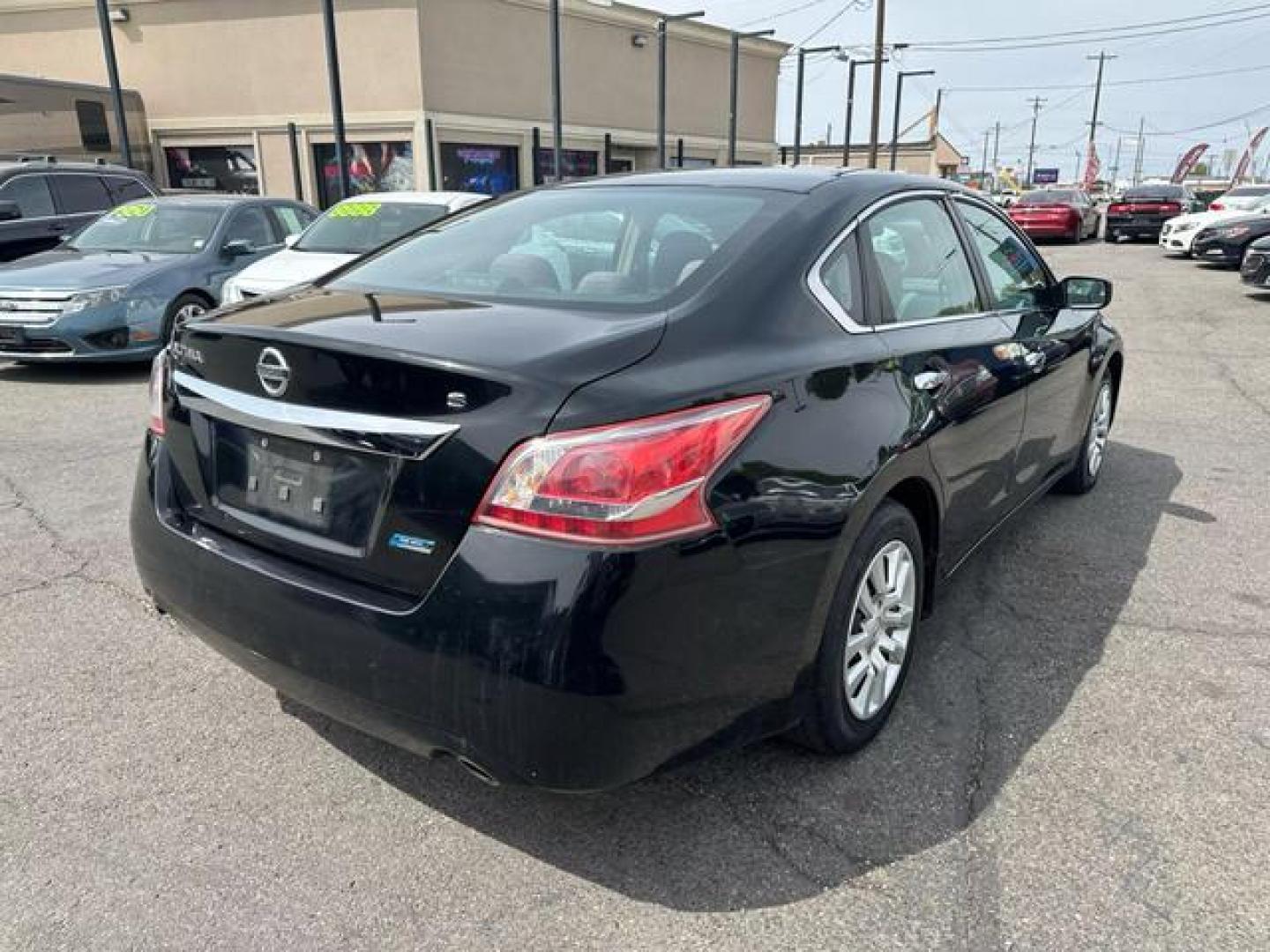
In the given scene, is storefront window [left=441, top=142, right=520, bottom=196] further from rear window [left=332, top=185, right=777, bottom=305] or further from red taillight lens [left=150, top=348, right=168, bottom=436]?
red taillight lens [left=150, top=348, right=168, bottom=436]

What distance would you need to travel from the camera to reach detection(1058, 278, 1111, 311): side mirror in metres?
4.18

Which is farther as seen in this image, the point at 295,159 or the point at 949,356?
the point at 295,159

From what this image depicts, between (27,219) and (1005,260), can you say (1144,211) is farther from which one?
(27,219)

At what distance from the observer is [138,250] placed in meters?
8.71

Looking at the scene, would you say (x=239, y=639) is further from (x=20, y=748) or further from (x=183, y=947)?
(x=20, y=748)

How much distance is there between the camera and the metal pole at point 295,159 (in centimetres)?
2623

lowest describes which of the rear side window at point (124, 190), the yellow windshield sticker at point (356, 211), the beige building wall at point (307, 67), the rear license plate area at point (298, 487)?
the rear license plate area at point (298, 487)

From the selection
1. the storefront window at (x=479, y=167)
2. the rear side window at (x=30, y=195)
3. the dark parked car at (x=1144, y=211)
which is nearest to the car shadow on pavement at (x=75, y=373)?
the rear side window at (x=30, y=195)

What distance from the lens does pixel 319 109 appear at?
2606 cm

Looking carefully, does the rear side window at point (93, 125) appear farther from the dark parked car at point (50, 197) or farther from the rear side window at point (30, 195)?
the rear side window at point (30, 195)

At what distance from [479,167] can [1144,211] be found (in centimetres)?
1802

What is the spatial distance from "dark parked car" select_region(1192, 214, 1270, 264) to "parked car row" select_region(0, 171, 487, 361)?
46.0ft

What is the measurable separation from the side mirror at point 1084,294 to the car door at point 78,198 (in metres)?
10.1

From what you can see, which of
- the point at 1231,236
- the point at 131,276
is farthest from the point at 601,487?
the point at 1231,236
